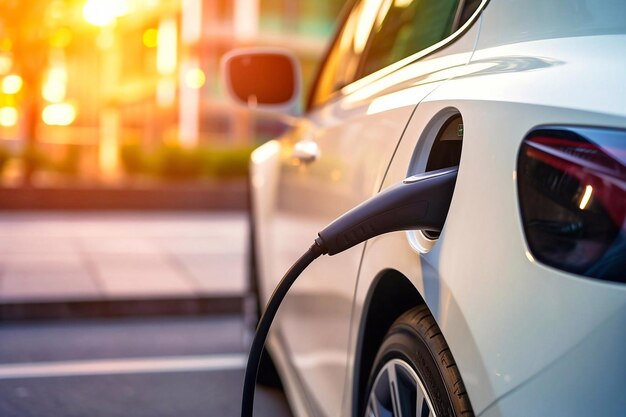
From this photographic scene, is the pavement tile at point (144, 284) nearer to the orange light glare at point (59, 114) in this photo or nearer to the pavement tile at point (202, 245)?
the pavement tile at point (202, 245)

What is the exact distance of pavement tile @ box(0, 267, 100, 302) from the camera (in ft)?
21.6

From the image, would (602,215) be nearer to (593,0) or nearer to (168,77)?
(593,0)

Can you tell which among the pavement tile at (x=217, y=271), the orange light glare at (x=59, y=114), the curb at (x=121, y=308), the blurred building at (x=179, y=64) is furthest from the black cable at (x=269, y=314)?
the orange light glare at (x=59, y=114)

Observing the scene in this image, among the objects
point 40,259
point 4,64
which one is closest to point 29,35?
point 4,64

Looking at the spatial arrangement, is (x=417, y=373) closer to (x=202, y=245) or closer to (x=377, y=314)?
(x=377, y=314)

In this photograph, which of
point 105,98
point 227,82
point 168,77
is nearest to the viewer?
point 227,82

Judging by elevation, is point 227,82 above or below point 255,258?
above

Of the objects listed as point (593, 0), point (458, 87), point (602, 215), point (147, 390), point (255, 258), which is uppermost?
point (593, 0)

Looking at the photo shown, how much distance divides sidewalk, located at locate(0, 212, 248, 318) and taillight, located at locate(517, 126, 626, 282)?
3.63 m

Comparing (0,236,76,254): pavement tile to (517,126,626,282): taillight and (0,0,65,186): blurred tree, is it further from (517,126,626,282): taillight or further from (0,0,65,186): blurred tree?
(517,126,626,282): taillight

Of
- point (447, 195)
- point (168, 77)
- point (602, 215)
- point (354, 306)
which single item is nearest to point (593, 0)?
point (447, 195)

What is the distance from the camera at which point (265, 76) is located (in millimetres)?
4113

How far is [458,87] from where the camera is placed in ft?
6.43

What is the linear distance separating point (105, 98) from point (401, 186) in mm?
48597
